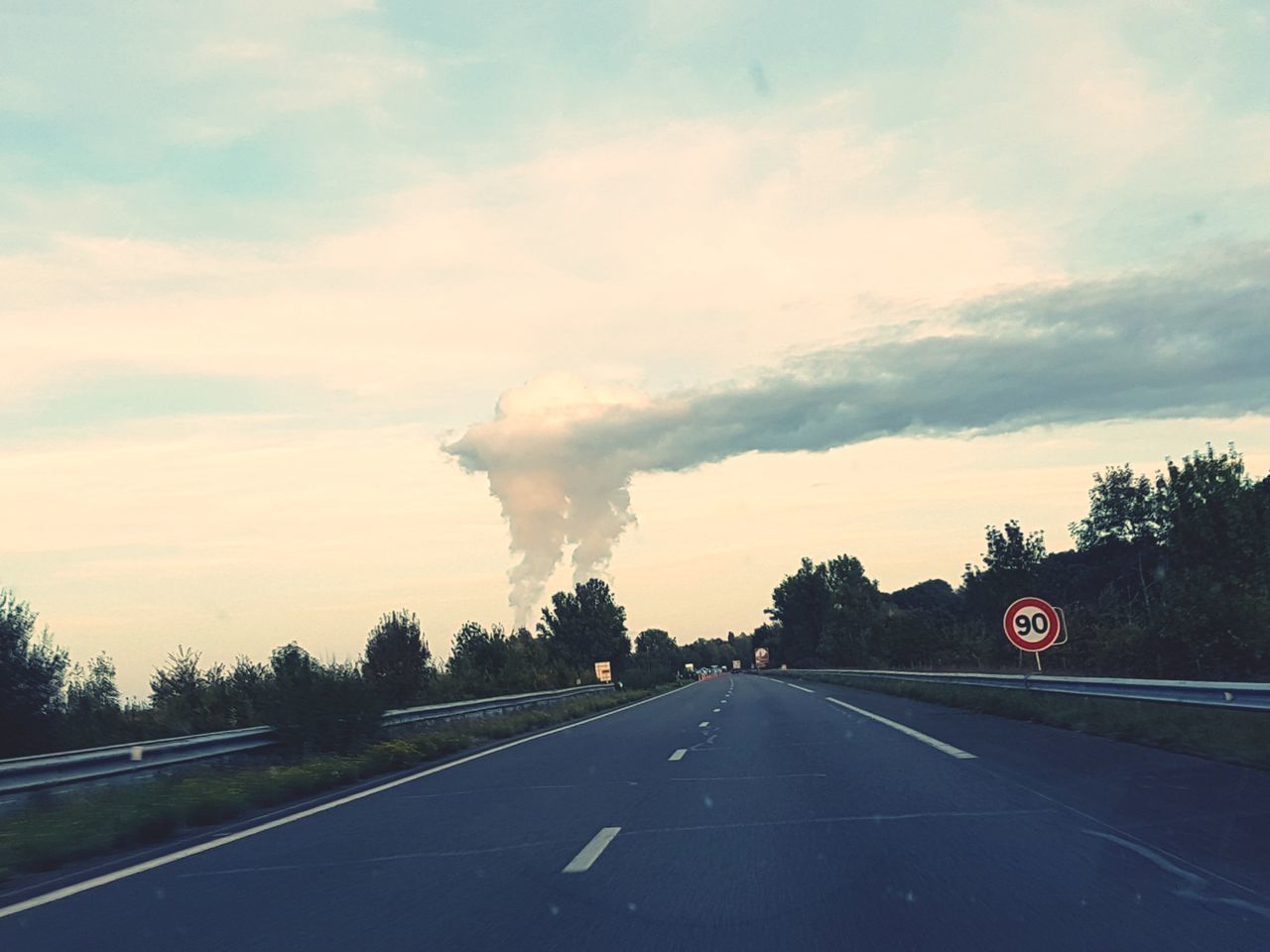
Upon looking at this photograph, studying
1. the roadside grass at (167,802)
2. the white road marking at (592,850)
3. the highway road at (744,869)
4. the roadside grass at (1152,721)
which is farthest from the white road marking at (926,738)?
the roadside grass at (167,802)

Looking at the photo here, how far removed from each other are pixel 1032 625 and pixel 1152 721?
20.5 ft

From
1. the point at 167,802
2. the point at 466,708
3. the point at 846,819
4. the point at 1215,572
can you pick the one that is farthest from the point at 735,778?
the point at 1215,572

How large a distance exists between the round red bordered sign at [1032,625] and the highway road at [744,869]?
339 inches

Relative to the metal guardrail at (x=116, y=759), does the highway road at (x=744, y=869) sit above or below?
below

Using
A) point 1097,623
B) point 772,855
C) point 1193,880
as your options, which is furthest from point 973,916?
point 1097,623

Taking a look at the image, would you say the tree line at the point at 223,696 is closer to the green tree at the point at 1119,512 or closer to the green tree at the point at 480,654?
the green tree at the point at 480,654

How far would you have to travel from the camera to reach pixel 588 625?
579ft

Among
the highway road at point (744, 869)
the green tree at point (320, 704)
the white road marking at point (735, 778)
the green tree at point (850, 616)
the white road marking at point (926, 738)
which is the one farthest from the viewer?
the green tree at point (850, 616)

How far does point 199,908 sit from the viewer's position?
723cm

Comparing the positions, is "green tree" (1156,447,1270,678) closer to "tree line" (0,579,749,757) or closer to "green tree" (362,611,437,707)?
"tree line" (0,579,749,757)

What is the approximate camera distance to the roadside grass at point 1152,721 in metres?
13.1

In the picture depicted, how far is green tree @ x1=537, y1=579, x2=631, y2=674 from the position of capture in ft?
576

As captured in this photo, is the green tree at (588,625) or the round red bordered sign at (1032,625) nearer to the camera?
the round red bordered sign at (1032,625)

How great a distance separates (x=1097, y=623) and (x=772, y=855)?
28463mm
